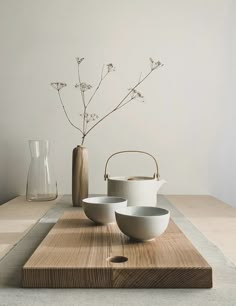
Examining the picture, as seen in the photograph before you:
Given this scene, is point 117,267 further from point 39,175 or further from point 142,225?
point 39,175

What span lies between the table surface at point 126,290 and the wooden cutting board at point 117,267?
0.04ft

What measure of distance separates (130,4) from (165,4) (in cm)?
16

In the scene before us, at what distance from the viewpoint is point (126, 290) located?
1.98ft

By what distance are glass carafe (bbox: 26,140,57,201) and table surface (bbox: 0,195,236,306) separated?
6 cm

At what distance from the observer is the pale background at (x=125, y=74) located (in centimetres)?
179

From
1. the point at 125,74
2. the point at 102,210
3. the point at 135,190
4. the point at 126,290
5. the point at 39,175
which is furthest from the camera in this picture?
the point at 125,74

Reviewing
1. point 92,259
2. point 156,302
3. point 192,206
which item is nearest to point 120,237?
point 92,259

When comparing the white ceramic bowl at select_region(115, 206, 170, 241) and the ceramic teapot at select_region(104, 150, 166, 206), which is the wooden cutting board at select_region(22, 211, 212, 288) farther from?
the ceramic teapot at select_region(104, 150, 166, 206)

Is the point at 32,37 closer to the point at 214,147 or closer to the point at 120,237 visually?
the point at 214,147

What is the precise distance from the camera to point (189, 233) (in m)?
0.99

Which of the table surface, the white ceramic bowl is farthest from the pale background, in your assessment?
the white ceramic bowl

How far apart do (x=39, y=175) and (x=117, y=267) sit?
3.38ft

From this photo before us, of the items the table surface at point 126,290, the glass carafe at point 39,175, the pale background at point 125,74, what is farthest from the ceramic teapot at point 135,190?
the pale background at point 125,74

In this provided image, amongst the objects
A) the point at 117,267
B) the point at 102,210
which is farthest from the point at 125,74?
the point at 117,267
